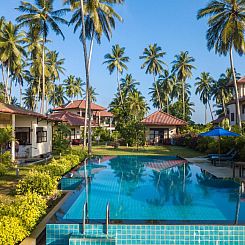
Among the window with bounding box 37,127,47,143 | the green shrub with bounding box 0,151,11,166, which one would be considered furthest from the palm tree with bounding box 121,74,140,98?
the green shrub with bounding box 0,151,11,166

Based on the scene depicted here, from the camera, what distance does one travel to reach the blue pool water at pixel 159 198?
7.44 metres

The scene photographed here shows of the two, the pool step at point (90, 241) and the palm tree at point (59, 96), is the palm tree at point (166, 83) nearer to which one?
the palm tree at point (59, 96)

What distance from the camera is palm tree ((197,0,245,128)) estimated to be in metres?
24.9

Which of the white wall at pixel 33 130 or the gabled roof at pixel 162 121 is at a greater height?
the gabled roof at pixel 162 121

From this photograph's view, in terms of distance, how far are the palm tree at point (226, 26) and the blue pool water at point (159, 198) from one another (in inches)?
518

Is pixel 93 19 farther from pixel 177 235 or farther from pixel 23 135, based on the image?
pixel 177 235

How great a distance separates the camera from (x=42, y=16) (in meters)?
27.5

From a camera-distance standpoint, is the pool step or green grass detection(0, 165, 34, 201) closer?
the pool step

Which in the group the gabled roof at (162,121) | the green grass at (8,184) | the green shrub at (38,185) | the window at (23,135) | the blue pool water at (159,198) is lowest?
the blue pool water at (159,198)

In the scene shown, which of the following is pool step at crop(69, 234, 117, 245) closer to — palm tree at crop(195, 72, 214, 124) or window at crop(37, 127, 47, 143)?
window at crop(37, 127, 47, 143)

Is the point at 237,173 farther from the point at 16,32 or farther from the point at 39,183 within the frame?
the point at 16,32

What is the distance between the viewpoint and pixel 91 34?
87.8 feet

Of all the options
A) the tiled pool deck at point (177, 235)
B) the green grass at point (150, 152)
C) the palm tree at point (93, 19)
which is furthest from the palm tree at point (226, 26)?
the tiled pool deck at point (177, 235)

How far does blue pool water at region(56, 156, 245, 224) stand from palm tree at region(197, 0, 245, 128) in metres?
13.2
